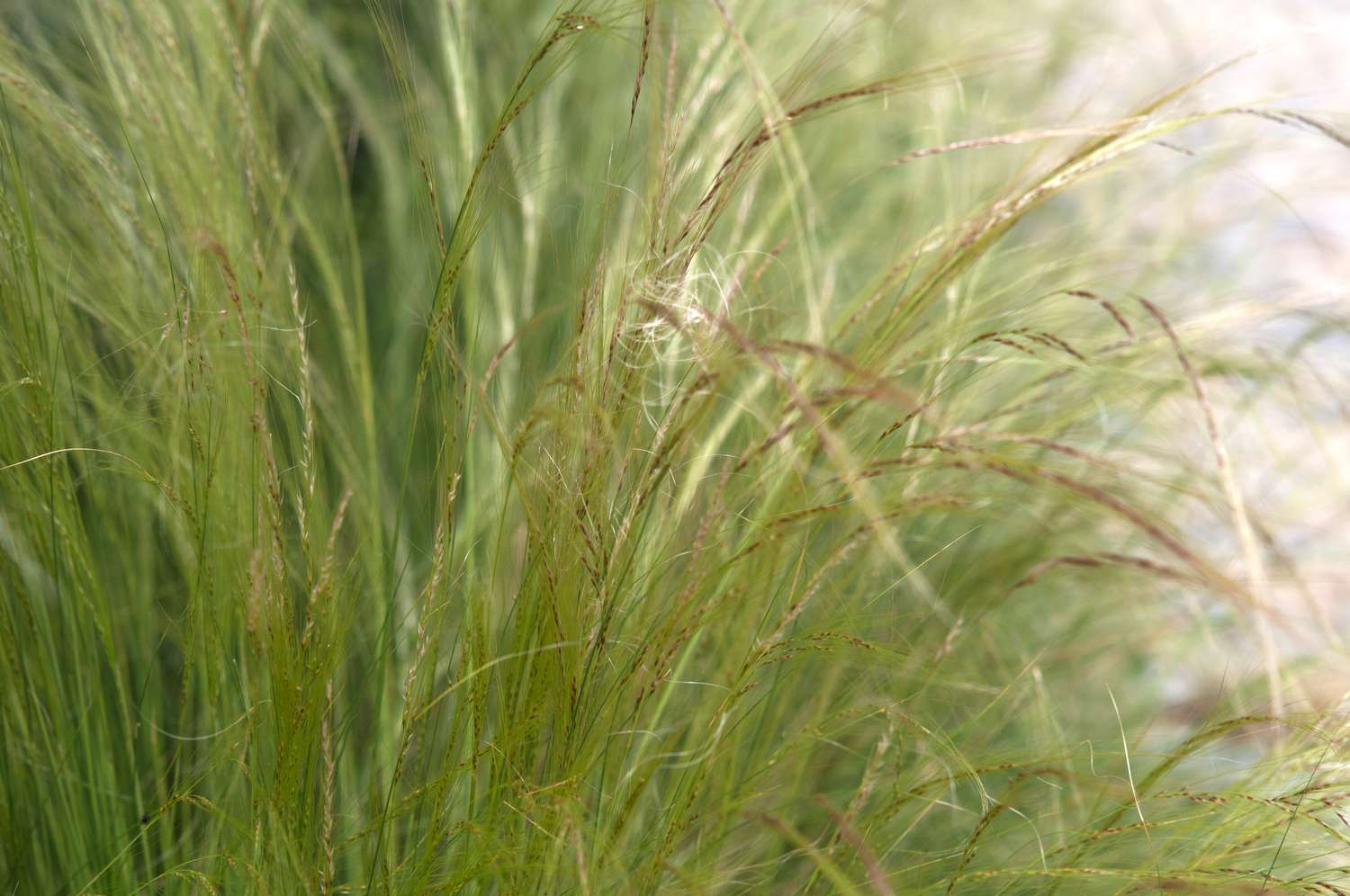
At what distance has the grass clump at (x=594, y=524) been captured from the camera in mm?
705

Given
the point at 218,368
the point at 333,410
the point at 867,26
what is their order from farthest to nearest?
the point at 867,26 < the point at 333,410 < the point at 218,368

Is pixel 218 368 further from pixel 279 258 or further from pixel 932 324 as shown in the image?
pixel 932 324

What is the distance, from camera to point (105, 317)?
3.04 ft

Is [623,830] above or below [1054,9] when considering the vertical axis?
below

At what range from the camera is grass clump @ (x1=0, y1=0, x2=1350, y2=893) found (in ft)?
2.31

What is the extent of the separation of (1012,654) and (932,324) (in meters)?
0.54

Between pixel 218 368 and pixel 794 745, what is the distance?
48 cm

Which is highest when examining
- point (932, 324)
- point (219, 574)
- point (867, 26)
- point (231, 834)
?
point (867, 26)

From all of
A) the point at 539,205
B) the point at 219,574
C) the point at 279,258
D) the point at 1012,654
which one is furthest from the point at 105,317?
the point at 1012,654

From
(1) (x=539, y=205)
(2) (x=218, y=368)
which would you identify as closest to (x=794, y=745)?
(2) (x=218, y=368)

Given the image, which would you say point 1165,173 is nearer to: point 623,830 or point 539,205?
point 539,205

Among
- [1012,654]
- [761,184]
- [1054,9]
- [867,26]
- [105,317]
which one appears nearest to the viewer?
[105,317]

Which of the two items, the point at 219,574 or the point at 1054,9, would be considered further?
the point at 1054,9

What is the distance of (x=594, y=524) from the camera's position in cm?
71
